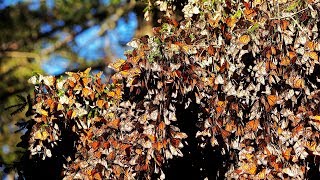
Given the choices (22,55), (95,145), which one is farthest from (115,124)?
(22,55)

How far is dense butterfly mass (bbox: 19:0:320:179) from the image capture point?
2568 millimetres

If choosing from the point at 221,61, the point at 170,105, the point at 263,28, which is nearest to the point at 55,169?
the point at 170,105

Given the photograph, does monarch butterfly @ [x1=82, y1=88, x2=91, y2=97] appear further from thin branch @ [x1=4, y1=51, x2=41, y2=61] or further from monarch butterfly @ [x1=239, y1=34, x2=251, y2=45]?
thin branch @ [x1=4, y1=51, x2=41, y2=61]

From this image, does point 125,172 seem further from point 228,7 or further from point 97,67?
point 97,67

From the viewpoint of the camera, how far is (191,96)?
2.65m

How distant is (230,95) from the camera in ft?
8.76

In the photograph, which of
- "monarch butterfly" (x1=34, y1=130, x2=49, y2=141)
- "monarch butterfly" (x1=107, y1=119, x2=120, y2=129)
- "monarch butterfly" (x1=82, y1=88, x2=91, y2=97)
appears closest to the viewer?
"monarch butterfly" (x1=107, y1=119, x2=120, y2=129)

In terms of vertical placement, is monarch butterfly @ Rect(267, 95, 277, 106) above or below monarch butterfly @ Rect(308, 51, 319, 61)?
below

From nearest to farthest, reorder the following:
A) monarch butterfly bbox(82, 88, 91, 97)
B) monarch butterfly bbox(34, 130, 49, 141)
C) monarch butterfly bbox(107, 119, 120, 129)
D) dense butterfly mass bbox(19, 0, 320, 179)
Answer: dense butterfly mass bbox(19, 0, 320, 179), monarch butterfly bbox(107, 119, 120, 129), monarch butterfly bbox(34, 130, 49, 141), monarch butterfly bbox(82, 88, 91, 97)

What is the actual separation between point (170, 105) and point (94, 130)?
0.62 meters

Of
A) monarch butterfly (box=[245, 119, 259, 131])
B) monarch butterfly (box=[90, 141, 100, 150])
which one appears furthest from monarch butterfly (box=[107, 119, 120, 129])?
monarch butterfly (box=[245, 119, 259, 131])

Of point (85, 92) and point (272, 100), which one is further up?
point (85, 92)

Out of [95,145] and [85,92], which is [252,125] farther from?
[85,92]

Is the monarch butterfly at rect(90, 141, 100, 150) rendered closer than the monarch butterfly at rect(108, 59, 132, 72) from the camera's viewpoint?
No
